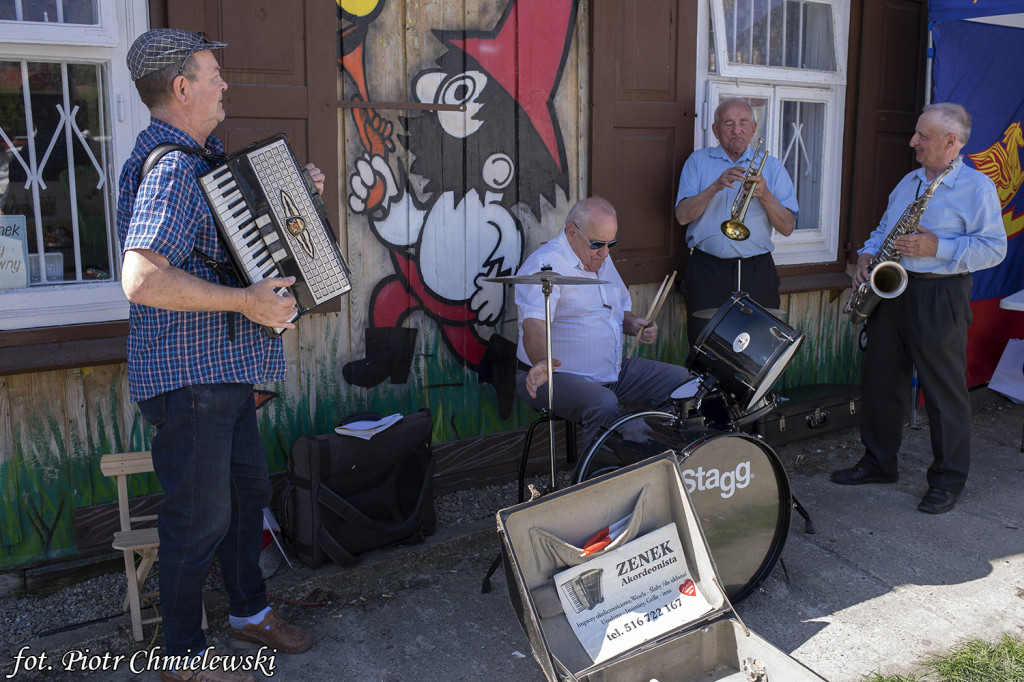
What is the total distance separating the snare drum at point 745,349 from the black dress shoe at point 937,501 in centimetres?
149

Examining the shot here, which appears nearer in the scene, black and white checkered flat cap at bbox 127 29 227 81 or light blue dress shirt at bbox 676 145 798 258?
black and white checkered flat cap at bbox 127 29 227 81

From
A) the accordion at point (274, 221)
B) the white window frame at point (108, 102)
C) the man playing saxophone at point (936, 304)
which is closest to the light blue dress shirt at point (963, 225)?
the man playing saxophone at point (936, 304)

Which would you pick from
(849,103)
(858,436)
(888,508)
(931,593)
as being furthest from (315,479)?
(849,103)

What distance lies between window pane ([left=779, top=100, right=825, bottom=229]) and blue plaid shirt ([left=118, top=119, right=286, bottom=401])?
3846mm

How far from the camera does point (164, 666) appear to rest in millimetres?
2627

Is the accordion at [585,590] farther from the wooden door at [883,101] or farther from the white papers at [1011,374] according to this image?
the white papers at [1011,374]

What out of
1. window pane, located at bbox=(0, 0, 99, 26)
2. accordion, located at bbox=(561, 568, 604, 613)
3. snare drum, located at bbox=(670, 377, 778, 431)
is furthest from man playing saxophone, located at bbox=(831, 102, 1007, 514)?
window pane, located at bbox=(0, 0, 99, 26)

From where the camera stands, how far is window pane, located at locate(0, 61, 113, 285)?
3.06 metres

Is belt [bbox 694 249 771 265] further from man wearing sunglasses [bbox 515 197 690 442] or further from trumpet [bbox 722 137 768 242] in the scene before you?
man wearing sunglasses [bbox 515 197 690 442]

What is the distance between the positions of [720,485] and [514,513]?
0.87 meters

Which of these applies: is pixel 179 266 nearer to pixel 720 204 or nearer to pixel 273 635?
pixel 273 635

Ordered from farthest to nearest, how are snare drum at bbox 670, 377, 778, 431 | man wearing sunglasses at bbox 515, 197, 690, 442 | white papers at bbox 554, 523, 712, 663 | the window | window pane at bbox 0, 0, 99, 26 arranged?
the window < man wearing sunglasses at bbox 515, 197, 690, 442 < snare drum at bbox 670, 377, 778, 431 < window pane at bbox 0, 0, 99, 26 < white papers at bbox 554, 523, 712, 663

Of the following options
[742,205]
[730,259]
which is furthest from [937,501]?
[742,205]

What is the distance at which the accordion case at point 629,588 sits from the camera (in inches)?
99.3
